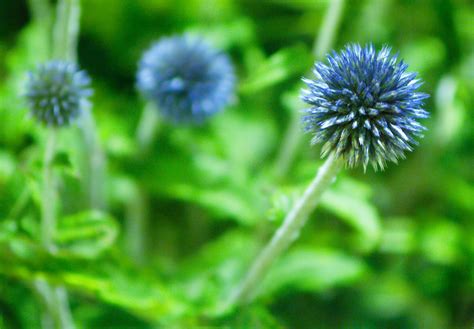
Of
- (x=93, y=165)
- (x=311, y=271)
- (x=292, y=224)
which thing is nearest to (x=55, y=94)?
(x=93, y=165)

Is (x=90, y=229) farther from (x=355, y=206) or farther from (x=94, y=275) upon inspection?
(x=355, y=206)

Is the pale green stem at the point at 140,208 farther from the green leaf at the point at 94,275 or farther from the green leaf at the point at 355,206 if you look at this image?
the green leaf at the point at 355,206

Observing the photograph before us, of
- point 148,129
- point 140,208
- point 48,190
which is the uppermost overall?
point 148,129

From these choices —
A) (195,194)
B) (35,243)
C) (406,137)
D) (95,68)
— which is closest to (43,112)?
(35,243)

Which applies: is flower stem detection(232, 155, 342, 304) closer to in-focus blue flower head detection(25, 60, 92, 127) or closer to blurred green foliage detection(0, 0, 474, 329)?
blurred green foliage detection(0, 0, 474, 329)

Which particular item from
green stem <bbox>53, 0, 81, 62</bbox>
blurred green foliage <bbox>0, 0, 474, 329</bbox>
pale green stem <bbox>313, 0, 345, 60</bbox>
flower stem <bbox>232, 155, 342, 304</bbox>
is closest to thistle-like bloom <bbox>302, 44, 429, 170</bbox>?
flower stem <bbox>232, 155, 342, 304</bbox>

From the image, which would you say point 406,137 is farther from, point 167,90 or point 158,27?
point 158,27
